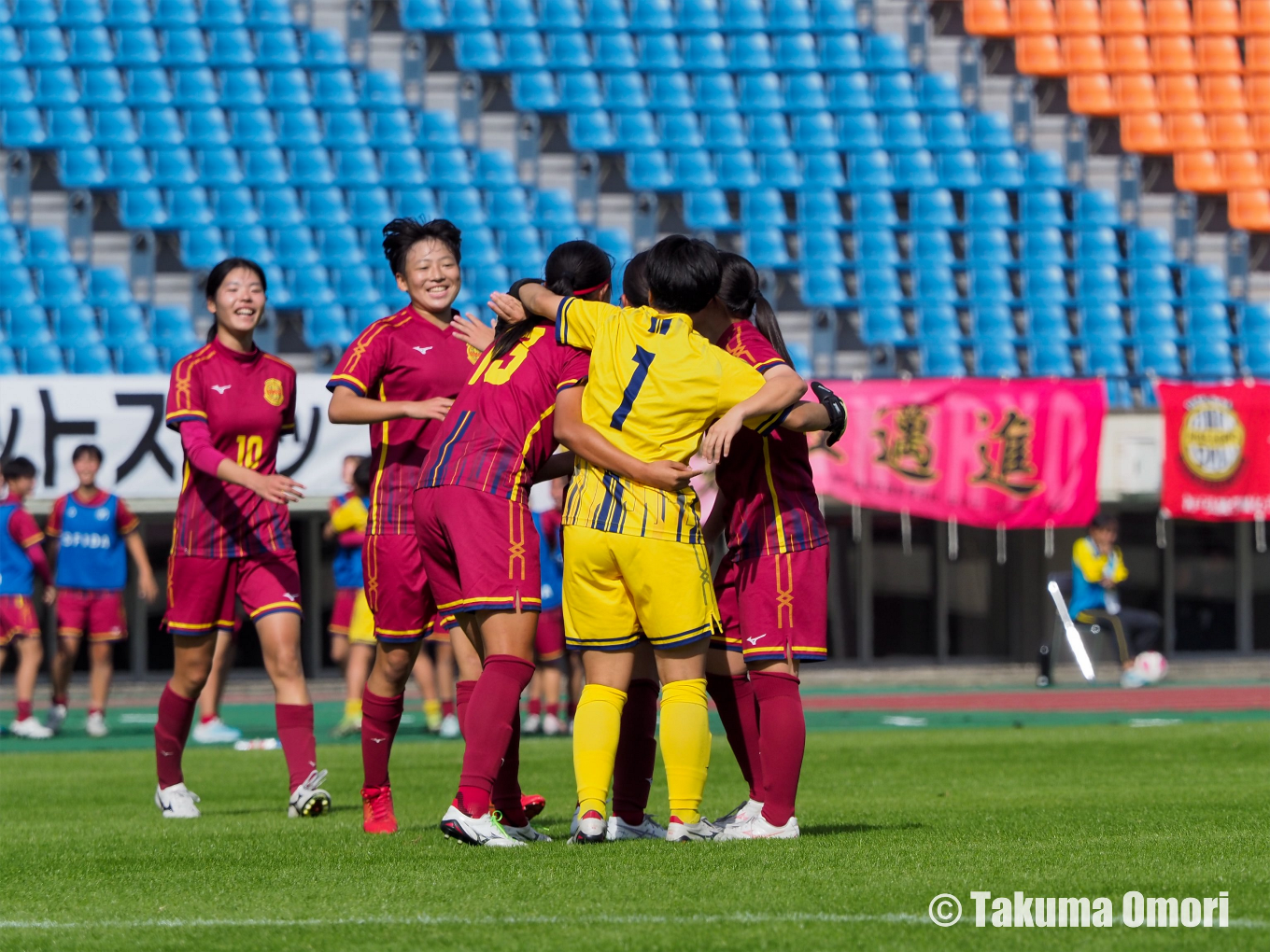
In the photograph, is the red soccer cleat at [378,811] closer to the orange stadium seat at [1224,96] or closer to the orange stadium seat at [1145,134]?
the orange stadium seat at [1145,134]

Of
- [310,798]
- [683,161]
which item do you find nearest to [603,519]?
[310,798]

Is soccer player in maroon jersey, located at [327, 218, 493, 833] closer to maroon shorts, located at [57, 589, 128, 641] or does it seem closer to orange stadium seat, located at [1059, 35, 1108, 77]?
maroon shorts, located at [57, 589, 128, 641]

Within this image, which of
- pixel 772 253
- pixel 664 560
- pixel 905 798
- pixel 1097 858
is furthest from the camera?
pixel 772 253

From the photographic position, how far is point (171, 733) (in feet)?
22.9

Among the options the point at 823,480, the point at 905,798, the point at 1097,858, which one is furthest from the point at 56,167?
the point at 1097,858

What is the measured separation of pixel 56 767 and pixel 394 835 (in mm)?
4978

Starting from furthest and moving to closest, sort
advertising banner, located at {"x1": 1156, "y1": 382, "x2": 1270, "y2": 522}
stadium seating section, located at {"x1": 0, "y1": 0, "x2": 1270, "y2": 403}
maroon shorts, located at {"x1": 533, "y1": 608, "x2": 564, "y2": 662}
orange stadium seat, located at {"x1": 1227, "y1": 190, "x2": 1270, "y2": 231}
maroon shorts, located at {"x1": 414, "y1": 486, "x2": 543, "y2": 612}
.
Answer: orange stadium seat, located at {"x1": 1227, "y1": 190, "x2": 1270, "y2": 231} → stadium seating section, located at {"x1": 0, "y1": 0, "x2": 1270, "y2": 403} → advertising banner, located at {"x1": 1156, "y1": 382, "x2": 1270, "y2": 522} → maroon shorts, located at {"x1": 533, "y1": 608, "x2": 564, "y2": 662} → maroon shorts, located at {"x1": 414, "y1": 486, "x2": 543, "y2": 612}

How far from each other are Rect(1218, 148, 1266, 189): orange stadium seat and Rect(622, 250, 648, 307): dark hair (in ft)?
69.9

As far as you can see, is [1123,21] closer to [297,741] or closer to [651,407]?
[297,741]

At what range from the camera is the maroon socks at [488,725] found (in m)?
5.27

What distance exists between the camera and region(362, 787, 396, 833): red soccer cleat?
19.8 feet

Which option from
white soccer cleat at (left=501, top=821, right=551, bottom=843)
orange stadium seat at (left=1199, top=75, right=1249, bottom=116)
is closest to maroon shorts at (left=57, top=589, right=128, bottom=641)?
white soccer cleat at (left=501, top=821, right=551, bottom=843)

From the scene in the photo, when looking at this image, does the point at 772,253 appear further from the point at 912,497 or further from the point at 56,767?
the point at 56,767

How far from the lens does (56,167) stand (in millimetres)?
22734
